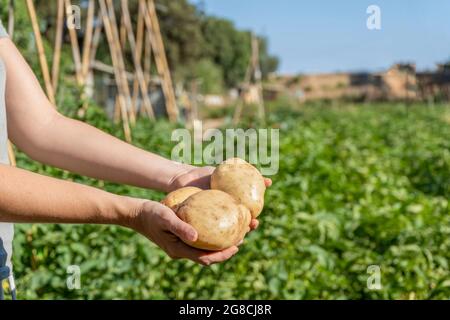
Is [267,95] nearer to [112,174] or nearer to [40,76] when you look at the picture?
[40,76]

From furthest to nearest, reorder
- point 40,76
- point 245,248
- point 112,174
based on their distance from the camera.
A: point 40,76 < point 245,248 < point 112,174

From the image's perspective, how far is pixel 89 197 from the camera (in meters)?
1.32

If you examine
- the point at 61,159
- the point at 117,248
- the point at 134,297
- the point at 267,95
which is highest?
the point at 267,95

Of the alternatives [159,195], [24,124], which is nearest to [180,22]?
[159,195]

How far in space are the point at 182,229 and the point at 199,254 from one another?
12cm

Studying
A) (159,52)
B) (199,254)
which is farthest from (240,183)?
(159,52)

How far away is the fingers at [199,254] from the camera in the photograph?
1.39m

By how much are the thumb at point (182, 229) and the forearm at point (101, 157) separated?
0.95 ft

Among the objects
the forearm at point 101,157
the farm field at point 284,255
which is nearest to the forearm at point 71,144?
the forearm at point 101,157

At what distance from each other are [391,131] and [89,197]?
8725 mm

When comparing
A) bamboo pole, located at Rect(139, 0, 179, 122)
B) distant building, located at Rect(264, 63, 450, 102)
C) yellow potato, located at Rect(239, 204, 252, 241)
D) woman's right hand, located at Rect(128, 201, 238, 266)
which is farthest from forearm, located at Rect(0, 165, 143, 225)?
distant building, located at Rect(264, 63, 450, 102)

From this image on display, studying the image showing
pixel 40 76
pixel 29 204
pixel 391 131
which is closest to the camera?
pixel 29 204

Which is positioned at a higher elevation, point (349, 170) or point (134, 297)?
point (349, 170)

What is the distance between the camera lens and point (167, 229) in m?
1.34
